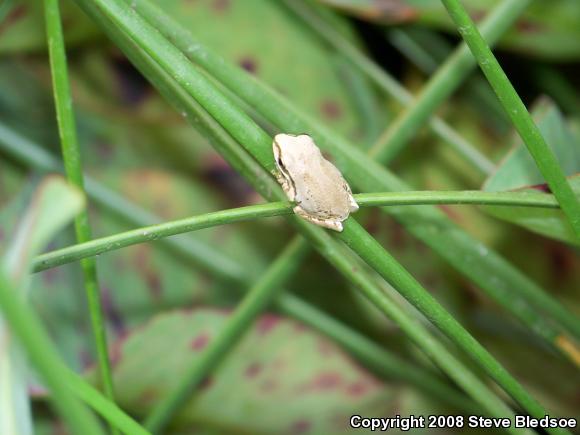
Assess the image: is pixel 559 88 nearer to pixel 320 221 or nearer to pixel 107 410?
pixel 320 221

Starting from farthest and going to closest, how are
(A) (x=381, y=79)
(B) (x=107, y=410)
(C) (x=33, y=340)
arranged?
(A) (x=381, y=79)
(B) (x=107, y=410)
(C) (x=33, y=340)

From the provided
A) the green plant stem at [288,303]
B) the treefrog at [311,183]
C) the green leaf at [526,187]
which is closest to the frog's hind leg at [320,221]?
the treefrog at [311,183]

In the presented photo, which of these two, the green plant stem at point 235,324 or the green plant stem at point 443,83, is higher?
the green plant stem at point 443,83

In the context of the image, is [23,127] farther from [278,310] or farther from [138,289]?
[278,310]

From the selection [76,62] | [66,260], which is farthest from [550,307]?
[76,62]

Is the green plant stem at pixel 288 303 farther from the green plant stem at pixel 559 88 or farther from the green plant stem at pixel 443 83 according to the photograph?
the green plant stem at pixel 559 88

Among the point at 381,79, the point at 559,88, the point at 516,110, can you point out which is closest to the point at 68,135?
the point at 516,110

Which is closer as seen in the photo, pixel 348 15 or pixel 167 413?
pixel 167 413
